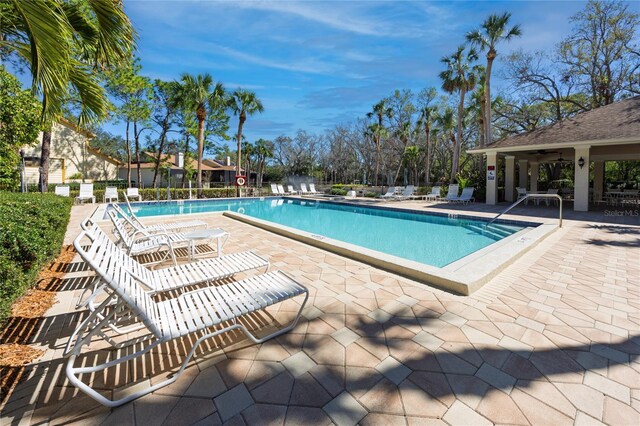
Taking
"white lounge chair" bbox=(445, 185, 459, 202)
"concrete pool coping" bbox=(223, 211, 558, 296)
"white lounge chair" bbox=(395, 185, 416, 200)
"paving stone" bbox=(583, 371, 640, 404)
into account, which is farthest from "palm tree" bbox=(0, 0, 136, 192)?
"white lounge chair" bbox=(395, 185, 416, 200)

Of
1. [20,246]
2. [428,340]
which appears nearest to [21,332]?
[20,246]

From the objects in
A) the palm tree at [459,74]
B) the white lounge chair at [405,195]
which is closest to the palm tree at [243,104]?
the white lounge chair at [405,195]

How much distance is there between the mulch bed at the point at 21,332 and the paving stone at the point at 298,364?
5.97ft

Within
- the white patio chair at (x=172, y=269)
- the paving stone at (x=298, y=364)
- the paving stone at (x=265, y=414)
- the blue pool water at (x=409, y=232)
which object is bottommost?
the paving stone at (x=265, y=414)

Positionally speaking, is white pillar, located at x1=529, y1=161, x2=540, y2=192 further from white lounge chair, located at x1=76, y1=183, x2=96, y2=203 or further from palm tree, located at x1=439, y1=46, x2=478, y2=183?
white lounge chair, located at x1=76, y1=183, x2=96, y2=203

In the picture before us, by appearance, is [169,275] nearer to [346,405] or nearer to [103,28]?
[346,405]

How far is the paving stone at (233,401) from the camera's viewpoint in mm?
1869

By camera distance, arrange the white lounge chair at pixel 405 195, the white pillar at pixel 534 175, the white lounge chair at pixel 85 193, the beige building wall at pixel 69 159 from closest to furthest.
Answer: the white lounge chair at pixel 85 193
the white lounge chair at pixel 405 195
the white pillar at pixel 534 175
the beige building wall at pixel 69 159

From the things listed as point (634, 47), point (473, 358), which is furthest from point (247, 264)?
point (634, 47)

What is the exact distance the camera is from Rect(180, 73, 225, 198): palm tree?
20359 mm

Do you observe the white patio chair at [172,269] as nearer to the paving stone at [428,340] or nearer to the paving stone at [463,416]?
the paving stone at [428,340]

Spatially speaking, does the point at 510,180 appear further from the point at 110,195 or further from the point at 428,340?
the point at 110,195

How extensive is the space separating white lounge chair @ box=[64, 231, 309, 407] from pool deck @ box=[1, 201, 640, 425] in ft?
0.41

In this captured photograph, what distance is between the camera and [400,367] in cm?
228
